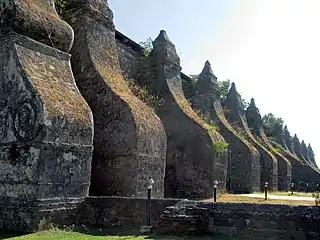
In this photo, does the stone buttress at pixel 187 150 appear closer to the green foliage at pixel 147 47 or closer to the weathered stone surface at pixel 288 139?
the green foliage at pixel 147 47

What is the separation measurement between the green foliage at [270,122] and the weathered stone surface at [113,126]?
26.9 metres

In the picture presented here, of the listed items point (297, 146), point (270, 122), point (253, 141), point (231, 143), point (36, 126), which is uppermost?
point (270, 122)

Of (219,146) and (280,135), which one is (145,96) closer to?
(219,146)

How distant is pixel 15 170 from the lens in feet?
28.3

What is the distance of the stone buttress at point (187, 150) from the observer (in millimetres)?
15448

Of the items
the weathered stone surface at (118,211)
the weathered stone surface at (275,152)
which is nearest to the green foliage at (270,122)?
the weathered stone surface at (275,152)

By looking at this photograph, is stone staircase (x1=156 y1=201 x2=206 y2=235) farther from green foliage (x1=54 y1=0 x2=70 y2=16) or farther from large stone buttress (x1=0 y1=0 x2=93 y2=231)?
green foliage (x1=54 y1=0 x2=70 y2=16)

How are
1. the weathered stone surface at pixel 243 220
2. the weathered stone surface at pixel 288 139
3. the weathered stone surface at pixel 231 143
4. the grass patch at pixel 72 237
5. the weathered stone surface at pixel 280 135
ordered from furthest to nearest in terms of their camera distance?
1. the weathered stone surface at pixel 288 139
2. the weathered stone surface at pixel 280 135
3. the weathered stone surface at pixel 231 143
4. the grass patch at pixel 72 237
5. the weathered stone surface at pixel 243 220

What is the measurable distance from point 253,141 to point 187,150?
954 centimetres

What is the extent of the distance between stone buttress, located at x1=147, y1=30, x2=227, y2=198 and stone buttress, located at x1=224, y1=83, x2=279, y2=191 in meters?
8.27


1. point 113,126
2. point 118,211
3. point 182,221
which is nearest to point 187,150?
point 113,126

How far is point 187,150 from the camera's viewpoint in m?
15.7

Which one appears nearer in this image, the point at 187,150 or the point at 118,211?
the point at 118,211

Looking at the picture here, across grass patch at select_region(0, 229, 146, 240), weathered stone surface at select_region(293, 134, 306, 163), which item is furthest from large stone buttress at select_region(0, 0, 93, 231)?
weathered stone surface at select_region(293, 134, 306, 163)
